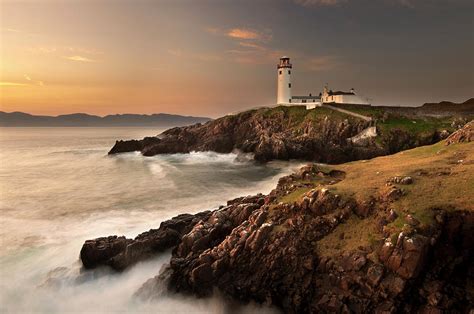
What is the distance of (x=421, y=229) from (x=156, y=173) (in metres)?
49.1

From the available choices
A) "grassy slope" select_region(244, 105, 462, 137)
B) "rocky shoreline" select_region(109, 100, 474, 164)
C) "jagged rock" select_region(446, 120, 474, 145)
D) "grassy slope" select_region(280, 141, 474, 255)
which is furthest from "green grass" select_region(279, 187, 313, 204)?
"grassy slope" select_region(244, 105, 462, 137)

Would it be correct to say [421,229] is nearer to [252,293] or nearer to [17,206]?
[252,293]

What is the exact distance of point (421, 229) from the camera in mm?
16719

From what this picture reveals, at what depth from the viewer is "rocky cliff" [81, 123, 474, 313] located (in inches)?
622

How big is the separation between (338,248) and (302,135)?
57.8m

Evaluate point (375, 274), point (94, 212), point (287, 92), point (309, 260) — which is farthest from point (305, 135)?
point (375, 274)

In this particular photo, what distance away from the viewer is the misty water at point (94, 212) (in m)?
20.0

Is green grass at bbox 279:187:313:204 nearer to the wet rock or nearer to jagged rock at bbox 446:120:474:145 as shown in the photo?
the wet rock

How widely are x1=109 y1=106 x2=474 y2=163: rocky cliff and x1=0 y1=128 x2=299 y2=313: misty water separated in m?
5.51

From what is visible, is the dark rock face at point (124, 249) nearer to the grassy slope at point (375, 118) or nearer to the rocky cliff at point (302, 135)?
the rocky cliff at point (302, 135)

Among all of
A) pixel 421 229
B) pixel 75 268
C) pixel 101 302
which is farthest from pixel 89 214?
pixel 421 229

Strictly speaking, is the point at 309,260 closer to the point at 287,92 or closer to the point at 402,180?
the point at 402,180

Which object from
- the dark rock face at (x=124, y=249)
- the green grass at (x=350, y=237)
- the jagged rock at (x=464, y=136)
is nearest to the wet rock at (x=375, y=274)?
the green grass at (x=350, y=237)

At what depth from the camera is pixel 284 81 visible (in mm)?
102750
